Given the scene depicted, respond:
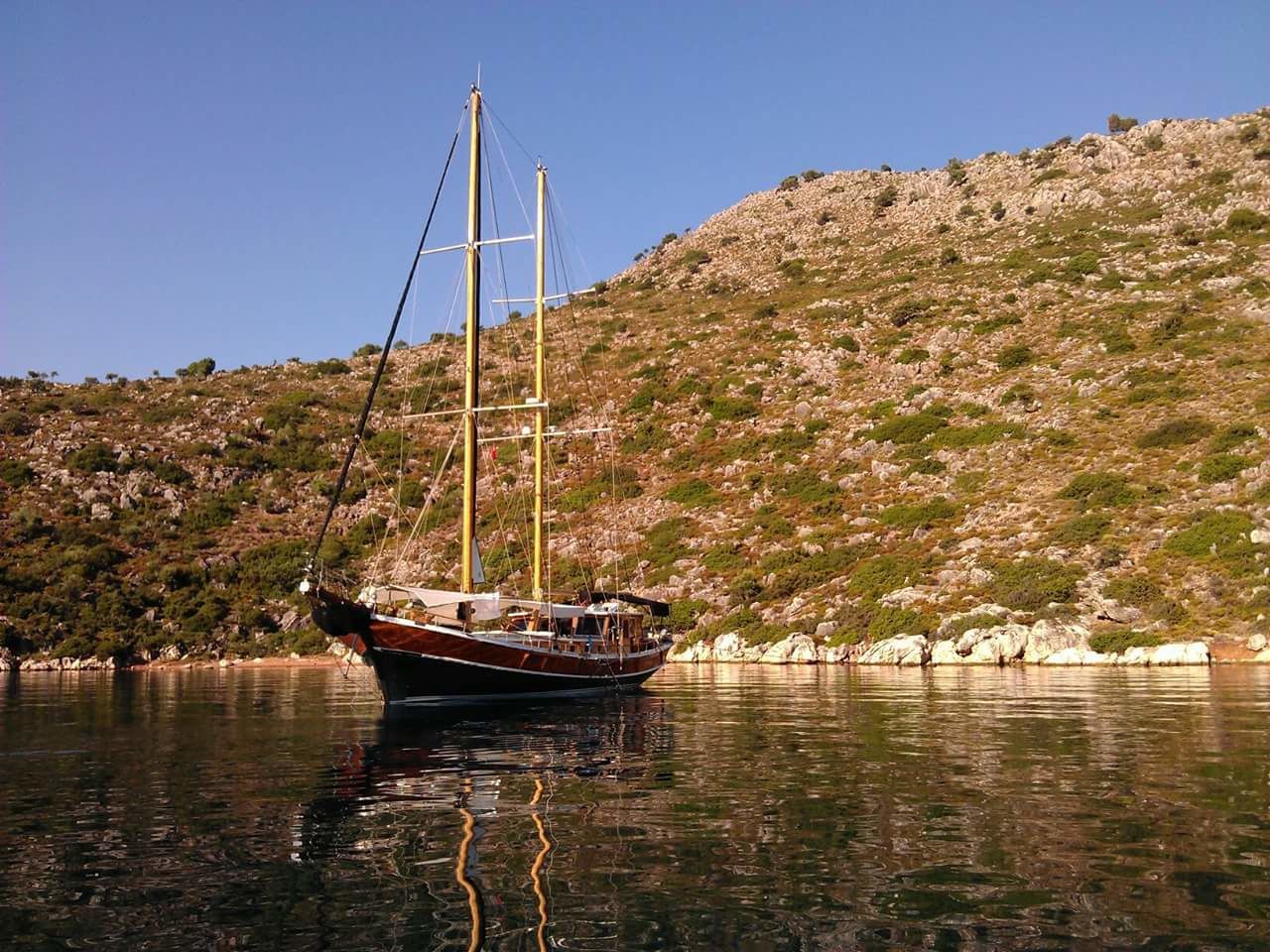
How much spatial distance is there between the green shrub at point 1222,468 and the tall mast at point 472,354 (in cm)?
4113

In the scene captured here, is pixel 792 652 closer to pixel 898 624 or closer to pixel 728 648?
pixel 728 648

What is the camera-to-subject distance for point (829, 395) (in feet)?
268

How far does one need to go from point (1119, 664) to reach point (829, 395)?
138 ft

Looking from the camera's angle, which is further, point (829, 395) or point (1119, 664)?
point (829, 395)

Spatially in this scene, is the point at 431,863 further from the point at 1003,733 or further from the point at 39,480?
the point at 39,480

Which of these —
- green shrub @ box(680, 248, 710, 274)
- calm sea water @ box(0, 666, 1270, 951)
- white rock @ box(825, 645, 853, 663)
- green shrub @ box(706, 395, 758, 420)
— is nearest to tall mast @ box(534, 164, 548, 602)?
calm sea water @ box(0, 666, 1270, 951)

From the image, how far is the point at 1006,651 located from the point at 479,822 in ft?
125

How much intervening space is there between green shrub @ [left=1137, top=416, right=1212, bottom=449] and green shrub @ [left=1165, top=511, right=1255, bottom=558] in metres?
9.63

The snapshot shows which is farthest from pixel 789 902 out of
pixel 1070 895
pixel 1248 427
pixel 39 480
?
pixel 39 480

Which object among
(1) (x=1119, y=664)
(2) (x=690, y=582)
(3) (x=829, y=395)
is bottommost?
(1) (x=1119, y=664)

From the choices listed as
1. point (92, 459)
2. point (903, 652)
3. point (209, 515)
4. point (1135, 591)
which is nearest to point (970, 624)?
point (903, 652)

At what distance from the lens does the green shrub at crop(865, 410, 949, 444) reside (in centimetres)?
7062

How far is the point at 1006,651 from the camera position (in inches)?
1805

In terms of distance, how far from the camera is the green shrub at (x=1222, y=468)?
52.5 m
